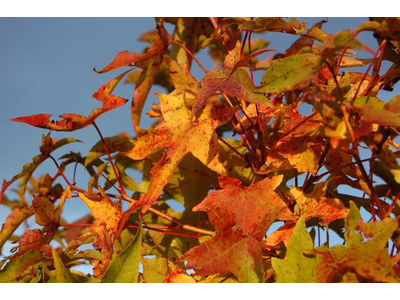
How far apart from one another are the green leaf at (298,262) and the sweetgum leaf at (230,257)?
0.10ft

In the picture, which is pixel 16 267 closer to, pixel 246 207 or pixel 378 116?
pixel 246 207

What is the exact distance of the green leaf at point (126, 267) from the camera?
558 millimetres

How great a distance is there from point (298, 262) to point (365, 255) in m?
0.08

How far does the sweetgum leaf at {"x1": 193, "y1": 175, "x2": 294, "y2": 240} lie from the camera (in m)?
0.59

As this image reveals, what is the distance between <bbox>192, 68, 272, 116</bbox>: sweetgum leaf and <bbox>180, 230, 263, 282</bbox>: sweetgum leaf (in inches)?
7.4

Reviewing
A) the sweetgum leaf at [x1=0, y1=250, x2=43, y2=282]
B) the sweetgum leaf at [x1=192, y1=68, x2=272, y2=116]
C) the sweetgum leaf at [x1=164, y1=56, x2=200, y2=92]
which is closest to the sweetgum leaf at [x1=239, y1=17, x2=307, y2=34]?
the sweetgum leaf at [x1=192, y1=68, x2=272, y2=116]

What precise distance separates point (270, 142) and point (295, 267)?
1.32 feet

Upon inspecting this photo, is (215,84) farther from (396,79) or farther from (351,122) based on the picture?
(396,79)

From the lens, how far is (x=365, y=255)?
494mm

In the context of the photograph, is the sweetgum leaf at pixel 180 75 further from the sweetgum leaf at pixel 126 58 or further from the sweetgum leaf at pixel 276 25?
the sweetgum leaf at pixel 276 25

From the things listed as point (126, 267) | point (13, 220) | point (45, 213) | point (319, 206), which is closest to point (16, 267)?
point (45, 213)

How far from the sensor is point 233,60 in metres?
0.83

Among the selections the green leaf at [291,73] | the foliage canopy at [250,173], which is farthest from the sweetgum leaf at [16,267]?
the green leaf at [291,73]

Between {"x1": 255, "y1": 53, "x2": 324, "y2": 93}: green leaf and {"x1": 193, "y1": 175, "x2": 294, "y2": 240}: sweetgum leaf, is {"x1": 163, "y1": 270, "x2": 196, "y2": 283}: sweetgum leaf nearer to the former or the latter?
{"x1": 193, "y1": 175, "x2": 294, "y2": 240}: sweetgum leaf
